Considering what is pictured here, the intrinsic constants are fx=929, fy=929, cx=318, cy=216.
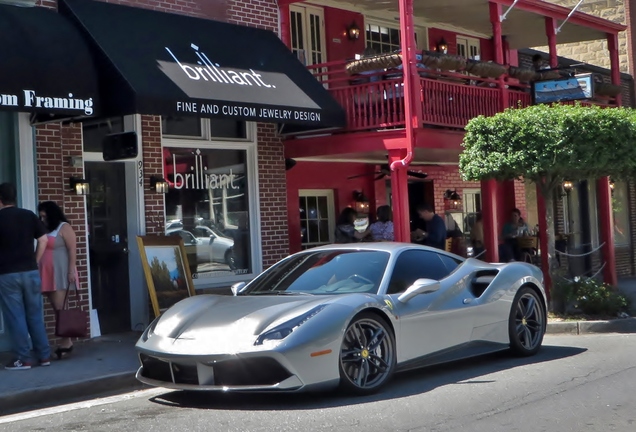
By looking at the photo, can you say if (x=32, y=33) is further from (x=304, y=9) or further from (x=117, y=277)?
(x=304, y=9)

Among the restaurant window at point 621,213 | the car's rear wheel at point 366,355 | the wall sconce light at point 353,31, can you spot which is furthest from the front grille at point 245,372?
the restaurant window at point 621,213

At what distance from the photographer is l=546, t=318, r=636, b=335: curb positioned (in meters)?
12.1

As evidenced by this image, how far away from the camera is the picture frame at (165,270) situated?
37.7 feet

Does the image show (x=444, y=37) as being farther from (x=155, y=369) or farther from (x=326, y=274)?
(x=155, y=369)

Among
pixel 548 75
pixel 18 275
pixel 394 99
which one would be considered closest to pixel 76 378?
pixel 18 275

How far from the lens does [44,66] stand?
9.91 meters

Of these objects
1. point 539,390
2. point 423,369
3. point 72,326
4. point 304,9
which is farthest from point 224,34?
point 539,390

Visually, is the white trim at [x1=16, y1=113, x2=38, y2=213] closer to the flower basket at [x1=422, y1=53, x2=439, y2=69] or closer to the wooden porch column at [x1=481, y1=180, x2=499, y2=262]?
the flower basket at [x1=422, y1=53, x2=439, y2=69]

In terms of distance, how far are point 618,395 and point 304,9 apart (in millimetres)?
9589

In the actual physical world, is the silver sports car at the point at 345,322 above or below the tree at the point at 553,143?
below

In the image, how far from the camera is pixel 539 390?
307 inches

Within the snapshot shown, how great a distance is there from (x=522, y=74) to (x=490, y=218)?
2.60 metres

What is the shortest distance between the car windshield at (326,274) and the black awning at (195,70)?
9.31ft

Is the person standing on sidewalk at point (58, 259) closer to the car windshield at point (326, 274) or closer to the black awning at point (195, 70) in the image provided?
the black awning at point (195, 70)
